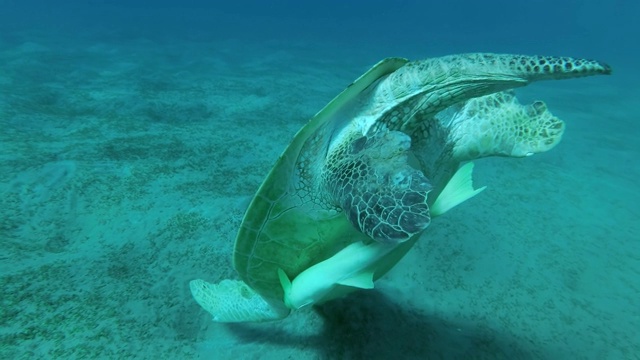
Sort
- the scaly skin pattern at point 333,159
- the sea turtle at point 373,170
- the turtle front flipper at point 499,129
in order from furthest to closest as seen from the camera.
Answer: the turtle front flipper at point 499,129 < the scaly skin pattern at point 333,159 < the sea turtle at point 373,170

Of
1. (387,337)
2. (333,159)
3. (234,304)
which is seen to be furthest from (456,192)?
(234,304)

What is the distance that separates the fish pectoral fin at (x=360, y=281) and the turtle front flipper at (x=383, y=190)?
1.04 feet

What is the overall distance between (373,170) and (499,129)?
3.70 ft

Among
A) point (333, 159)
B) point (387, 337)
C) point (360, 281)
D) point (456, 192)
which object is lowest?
point (387, 337)

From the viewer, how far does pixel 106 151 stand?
497cm

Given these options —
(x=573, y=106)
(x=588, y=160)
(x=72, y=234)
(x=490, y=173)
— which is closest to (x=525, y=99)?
(x=573, y=106)

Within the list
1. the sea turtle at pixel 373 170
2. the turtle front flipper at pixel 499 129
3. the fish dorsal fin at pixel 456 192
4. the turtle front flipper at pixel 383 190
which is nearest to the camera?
the turtle front flipper at pixel 383 190

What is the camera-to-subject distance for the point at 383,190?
172cm

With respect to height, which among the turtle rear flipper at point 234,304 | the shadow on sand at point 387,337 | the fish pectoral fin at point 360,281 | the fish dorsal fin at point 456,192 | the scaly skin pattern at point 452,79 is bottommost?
the shadow on sand at point 387,337

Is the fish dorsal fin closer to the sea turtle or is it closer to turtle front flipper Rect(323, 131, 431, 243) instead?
the sea turtle

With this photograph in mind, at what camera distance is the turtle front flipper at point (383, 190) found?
1616mm

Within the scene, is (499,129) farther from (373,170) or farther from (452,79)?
(373,170)

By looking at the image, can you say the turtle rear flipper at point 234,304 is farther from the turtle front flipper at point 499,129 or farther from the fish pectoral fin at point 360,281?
the turtle front flipper at point 499,129

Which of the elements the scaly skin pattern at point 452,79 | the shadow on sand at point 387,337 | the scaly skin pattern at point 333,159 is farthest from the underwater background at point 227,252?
the scaly skin pattern at point 452,79
